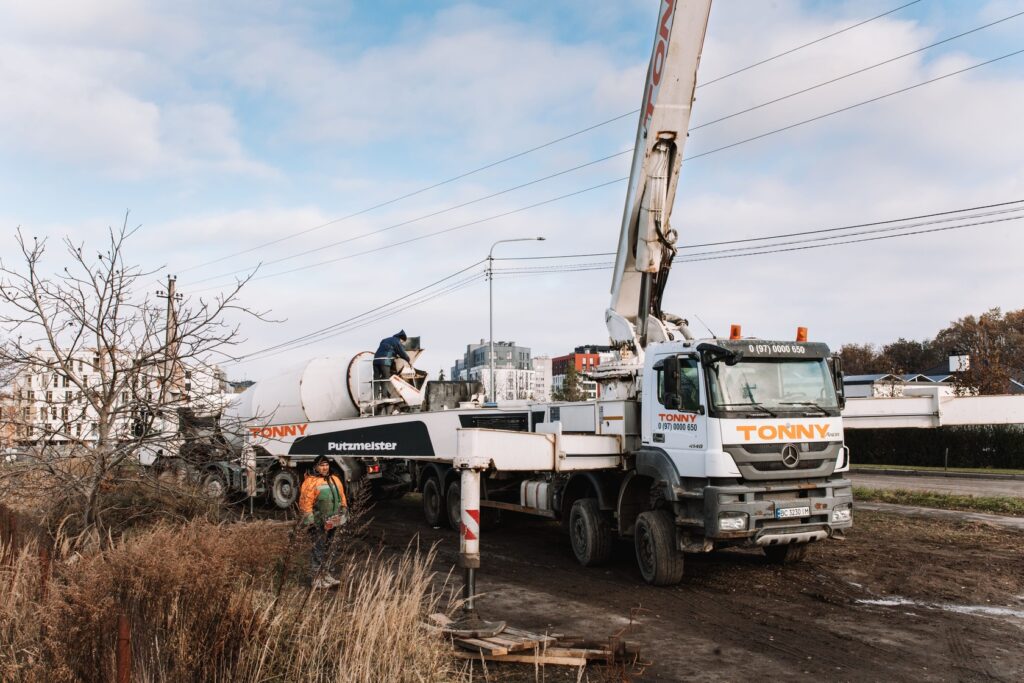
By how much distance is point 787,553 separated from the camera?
1075 centimetres

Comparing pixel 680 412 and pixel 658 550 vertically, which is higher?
pixel 680 412

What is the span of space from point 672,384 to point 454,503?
613cm

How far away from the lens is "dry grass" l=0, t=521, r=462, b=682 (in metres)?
4.76

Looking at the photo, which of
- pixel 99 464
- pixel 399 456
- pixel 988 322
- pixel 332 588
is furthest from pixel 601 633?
pixel 988 322

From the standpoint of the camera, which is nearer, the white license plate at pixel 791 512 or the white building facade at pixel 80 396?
the white building facade at pixel 80 396

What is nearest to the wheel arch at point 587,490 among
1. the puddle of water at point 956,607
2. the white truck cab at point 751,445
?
the white truck cab at point 751,445

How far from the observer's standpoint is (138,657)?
15.3ft

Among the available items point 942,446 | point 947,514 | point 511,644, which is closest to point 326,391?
point 511,644

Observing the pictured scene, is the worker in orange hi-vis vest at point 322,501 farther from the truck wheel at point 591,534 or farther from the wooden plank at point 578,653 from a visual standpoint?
the wooden plank at point 578,653

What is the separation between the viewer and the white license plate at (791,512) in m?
9.24

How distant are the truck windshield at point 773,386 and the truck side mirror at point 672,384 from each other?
413 mm

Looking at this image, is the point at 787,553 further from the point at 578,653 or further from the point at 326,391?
the point at 326,391

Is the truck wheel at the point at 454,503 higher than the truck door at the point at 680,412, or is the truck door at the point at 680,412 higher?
the truck door at the point at 680,412

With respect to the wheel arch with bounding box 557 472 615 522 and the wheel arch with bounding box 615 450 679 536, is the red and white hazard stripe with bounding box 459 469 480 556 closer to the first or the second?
the wheel arch with bounding box 615 450 679 536
